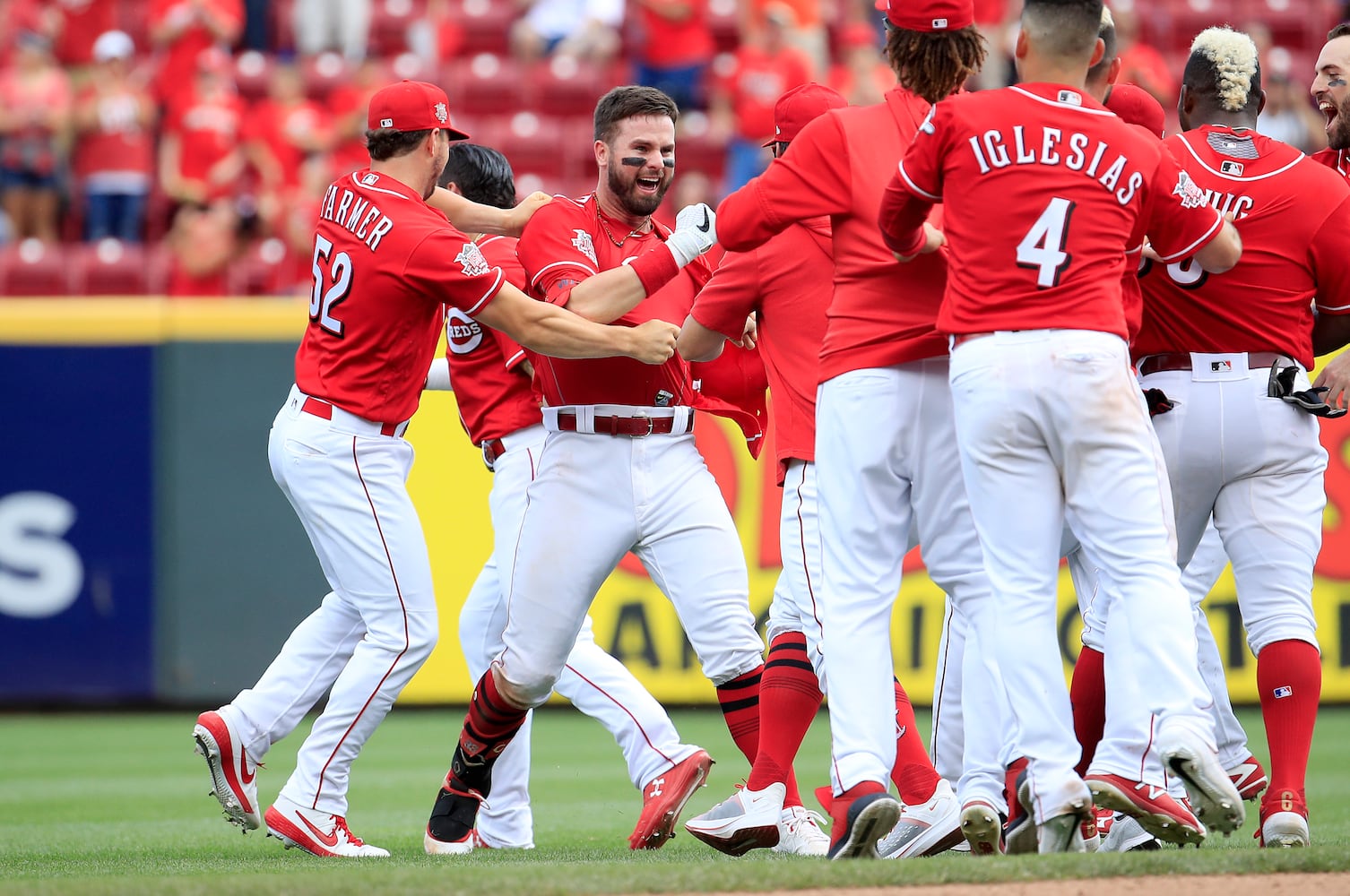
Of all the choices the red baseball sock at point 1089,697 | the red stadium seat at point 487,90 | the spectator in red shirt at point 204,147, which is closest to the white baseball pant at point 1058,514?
the red baseball sock at point 1089,697

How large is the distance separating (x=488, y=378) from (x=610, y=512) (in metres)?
0.95

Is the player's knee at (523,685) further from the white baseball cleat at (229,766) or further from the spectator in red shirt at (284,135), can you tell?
the spectator in red shirt at (284,135)

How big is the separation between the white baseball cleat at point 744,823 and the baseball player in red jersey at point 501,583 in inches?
12.2

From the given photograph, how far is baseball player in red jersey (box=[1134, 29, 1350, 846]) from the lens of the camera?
4512 mm

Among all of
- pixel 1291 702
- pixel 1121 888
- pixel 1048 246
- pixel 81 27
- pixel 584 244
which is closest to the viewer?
pixel 1121 888

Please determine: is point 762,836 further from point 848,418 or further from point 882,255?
point 882,255

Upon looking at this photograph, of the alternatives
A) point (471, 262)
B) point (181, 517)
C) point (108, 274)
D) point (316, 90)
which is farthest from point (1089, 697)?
point (316, 90)

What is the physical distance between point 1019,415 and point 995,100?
0.74 m

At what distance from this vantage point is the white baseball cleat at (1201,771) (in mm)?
3629

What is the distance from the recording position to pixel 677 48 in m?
13.2

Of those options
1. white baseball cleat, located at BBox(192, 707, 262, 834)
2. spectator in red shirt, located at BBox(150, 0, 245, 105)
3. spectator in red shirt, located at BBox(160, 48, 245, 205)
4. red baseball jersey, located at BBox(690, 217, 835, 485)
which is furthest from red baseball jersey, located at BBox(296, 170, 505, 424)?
spectator in red shirt, located at BBox(150, 0, 245, 105)

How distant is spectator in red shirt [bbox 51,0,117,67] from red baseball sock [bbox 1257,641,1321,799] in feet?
37.9

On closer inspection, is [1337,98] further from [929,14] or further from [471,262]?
[471,262]

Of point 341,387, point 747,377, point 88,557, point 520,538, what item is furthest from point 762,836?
point 88,557
